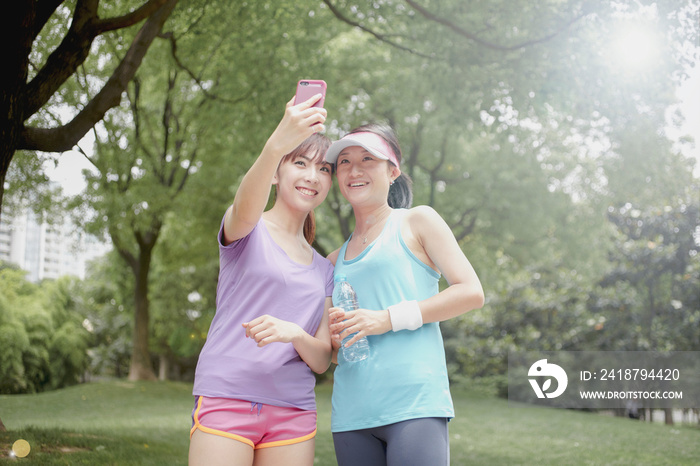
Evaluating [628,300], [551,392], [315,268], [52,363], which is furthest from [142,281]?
[315,268]

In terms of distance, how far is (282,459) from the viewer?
2234 millimetres

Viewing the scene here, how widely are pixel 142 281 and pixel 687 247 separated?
46.7ft

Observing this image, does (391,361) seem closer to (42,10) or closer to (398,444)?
(398,444)

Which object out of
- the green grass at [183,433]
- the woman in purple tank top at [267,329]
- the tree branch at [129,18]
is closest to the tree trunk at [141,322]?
the green grass at [183,433]

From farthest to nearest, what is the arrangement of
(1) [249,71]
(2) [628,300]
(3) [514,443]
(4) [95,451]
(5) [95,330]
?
(5) [95,330] < (2) [628,300] < (1) [249,71] < (3) [514,443] < (4) [95,451]

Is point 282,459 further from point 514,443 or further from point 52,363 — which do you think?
point 52,363

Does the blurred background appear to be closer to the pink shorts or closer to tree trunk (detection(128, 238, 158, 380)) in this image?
tree trunk (detection(128, 238, 158, 380))

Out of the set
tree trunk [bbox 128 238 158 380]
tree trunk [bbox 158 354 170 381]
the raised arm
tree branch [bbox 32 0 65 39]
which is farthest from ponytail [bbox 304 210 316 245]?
tree trunk [bbox 158 354 170 381]

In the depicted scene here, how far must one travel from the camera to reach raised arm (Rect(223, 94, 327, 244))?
208cm

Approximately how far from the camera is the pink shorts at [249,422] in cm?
219

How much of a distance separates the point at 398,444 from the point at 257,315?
0.71 metres

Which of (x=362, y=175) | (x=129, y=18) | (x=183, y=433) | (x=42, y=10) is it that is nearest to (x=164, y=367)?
(x=183, y=433)

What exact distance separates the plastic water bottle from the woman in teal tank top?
0.08 ft

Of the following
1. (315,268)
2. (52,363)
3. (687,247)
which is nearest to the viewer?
(315,268)
